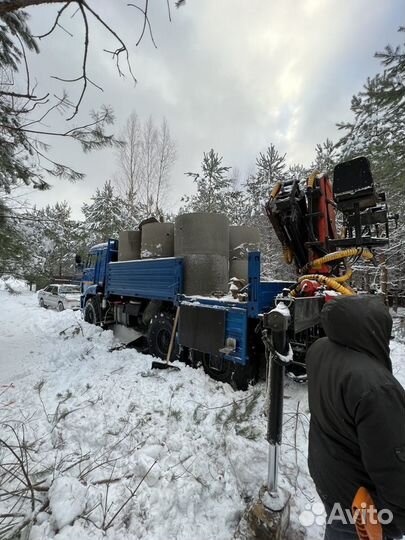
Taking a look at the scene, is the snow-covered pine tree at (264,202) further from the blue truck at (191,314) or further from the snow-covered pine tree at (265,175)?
the blue truck at (191,314)

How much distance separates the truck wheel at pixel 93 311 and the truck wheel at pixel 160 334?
350cm

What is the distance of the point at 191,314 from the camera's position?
210 inches

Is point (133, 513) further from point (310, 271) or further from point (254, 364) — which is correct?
point (310, 271)

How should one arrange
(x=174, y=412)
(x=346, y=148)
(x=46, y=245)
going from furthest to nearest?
(x=346, y=148) → (x=46, y=245) → (x=174, y=412)

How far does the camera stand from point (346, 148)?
1009cm

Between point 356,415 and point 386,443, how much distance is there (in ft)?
0.44

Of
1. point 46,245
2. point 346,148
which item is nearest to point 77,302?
point 46,245

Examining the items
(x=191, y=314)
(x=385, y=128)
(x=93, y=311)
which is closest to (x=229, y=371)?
(x=191, y=314)

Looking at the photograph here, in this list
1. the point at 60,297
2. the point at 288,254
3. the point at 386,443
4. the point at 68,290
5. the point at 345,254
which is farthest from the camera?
the point at 68,290

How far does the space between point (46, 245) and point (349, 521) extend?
21.6ft

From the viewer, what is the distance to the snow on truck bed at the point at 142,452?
2.19 m

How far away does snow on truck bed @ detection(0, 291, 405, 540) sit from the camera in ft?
7.18

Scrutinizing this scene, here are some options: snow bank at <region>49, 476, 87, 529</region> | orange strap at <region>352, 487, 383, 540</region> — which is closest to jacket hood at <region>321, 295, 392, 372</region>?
orange strap at <region>352, 487, 383, 540</region>

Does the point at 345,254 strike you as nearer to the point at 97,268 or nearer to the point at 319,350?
the point at 319,350
